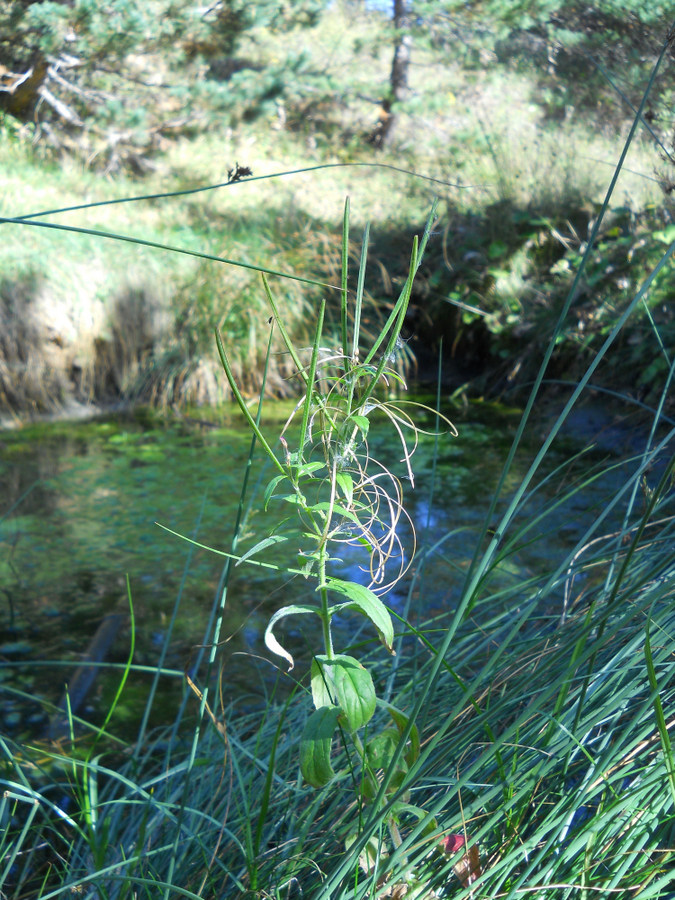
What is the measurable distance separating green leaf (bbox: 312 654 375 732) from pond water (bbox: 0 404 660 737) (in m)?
0.65

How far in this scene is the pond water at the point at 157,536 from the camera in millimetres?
2164

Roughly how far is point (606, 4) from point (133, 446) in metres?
4.20

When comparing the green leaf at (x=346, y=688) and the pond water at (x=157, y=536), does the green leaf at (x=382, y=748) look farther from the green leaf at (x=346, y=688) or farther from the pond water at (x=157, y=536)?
the pond water at (x=157, y=536)

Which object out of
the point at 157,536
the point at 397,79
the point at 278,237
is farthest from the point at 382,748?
the point at 397,79

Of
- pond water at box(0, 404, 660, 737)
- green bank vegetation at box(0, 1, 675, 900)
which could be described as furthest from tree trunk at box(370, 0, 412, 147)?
green bank vegetation at box(0, 1, 675, 900)

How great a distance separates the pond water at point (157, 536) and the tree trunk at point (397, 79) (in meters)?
8.67

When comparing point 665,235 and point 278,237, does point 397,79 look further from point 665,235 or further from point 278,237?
point 665,235

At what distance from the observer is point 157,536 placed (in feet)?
9.96

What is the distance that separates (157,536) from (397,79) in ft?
35.6

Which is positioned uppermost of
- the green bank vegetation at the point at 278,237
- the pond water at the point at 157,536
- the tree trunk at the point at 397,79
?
the tree trunk at the point at 397,79

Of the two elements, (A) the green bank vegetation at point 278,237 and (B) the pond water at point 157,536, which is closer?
(B) the pond water at point 157,536

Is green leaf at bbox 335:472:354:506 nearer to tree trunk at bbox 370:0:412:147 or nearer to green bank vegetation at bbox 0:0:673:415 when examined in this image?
green bank vegetation at bbox 0:0:673:415

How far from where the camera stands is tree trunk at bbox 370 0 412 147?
11.3 meters

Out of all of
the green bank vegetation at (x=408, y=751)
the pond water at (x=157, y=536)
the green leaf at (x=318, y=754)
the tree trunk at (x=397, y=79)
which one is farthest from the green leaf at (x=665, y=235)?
the tree trunk at (x=397, y=79)
